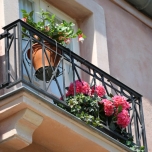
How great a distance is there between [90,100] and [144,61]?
2787mm

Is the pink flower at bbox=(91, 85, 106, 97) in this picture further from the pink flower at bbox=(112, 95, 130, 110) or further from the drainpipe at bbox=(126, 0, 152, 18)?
the drainpipe at bbox=(126, 0, 152, 18)

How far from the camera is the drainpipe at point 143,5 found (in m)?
11.1

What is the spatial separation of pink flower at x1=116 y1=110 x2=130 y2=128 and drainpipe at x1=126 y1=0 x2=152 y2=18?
2.92 meters

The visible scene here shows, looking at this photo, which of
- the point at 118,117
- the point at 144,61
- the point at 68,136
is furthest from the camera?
the point at 144,61

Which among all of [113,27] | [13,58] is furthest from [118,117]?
[113,27]

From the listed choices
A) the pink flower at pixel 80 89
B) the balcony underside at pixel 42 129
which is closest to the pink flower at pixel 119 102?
the pink flower at pixel 80 89

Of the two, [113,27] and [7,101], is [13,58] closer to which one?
[7,101]

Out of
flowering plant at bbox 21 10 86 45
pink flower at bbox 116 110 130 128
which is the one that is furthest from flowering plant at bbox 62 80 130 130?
flowering plant at bbox 21 10 86 45

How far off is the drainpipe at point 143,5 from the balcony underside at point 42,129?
3.31m

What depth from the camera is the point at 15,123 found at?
7.53m

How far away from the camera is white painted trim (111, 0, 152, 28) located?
11047mm

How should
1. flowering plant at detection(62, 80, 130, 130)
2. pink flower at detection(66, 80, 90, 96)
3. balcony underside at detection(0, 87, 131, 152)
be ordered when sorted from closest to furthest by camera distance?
1. balcony underside at detection(0, 87, 131, 152)
2. flowering plant at detection(62, 80, 130, 130)
3. pink flower at detection(66, 80, 90, 96)

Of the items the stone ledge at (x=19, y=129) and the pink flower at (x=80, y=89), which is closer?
the stone ledge at (x=19, y=129)

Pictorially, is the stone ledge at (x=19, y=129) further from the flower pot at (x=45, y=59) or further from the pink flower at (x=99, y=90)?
the pink flower at (x=99, y=90)
